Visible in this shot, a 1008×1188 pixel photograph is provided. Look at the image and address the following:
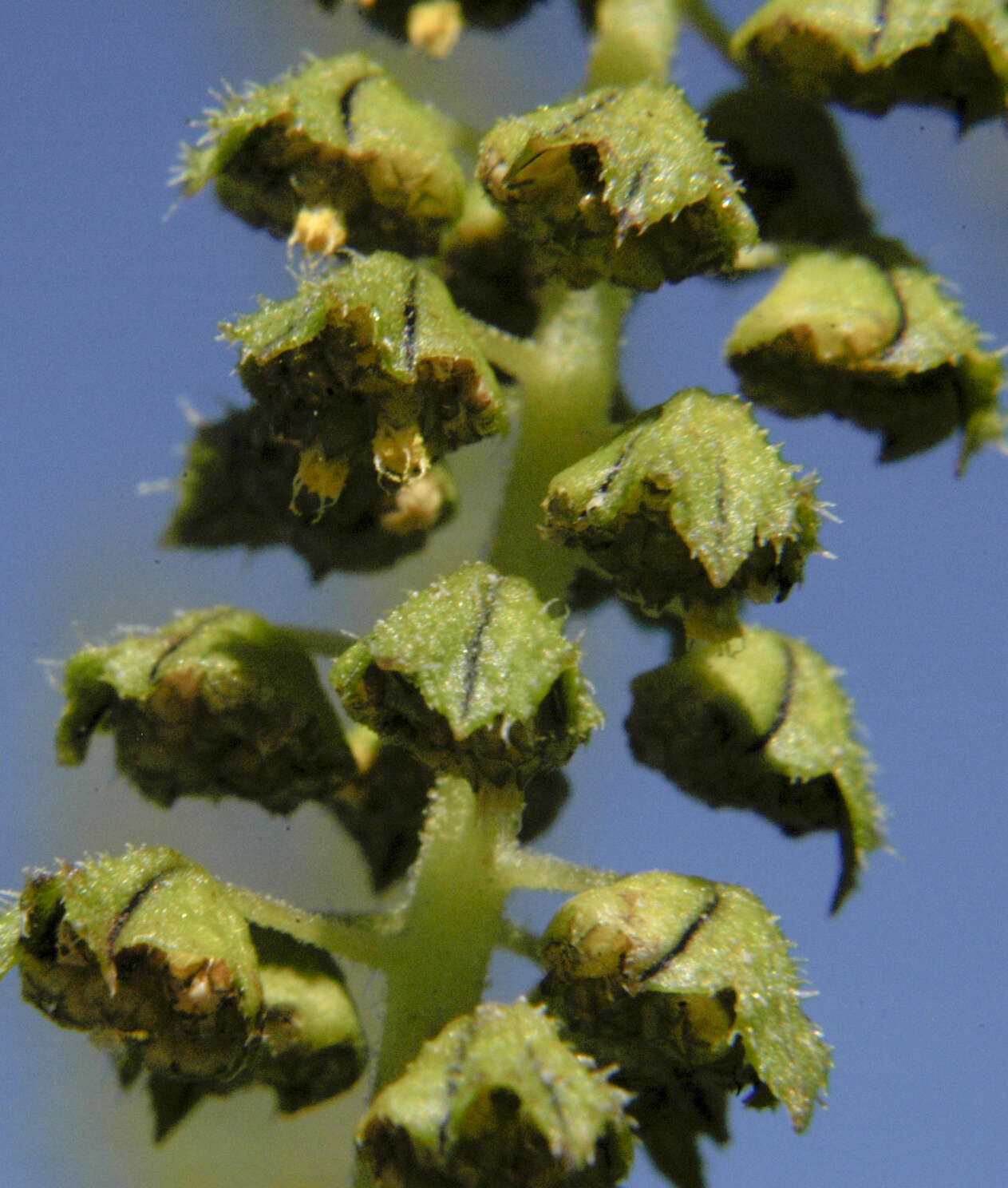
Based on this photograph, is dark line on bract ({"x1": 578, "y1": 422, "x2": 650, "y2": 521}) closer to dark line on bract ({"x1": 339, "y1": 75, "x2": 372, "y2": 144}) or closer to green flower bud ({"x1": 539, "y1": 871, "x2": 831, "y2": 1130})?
green flower bud ({"x1": 539, "y1": 871, "x2": 831, "y2": 1130})

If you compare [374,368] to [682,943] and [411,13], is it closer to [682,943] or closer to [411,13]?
[682,943]

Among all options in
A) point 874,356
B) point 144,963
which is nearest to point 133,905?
point 144,963

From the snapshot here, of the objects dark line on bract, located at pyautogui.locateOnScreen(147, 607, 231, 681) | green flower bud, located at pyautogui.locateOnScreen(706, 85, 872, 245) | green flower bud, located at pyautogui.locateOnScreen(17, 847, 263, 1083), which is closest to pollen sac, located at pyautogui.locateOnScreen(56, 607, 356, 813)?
dark line on bract, located at pyautogui.locateOnScreen(147, 607, 231, 681)

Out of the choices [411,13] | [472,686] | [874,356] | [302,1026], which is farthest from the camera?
[411,13]

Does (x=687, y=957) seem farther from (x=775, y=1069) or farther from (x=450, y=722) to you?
(x=450, y=722)

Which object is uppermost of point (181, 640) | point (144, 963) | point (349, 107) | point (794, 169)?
point (349, 107)

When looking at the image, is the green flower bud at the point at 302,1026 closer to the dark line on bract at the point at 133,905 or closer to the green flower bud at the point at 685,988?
the dark line on bract at the point at 133,905
